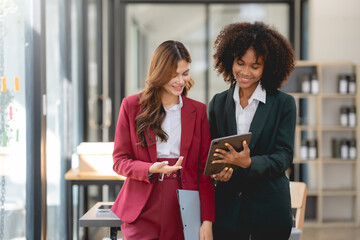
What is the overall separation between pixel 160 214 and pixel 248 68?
61 centimetres

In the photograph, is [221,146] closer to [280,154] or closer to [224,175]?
[224,175]

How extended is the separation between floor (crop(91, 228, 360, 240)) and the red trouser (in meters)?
3.18

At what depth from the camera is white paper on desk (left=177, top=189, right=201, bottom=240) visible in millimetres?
1745

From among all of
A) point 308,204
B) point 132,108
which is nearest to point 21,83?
point 132,108

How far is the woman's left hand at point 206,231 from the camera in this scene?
1.79 m

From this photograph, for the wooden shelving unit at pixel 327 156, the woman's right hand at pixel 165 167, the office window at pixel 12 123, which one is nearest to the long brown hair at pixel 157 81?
the woman's right hand at pixel 165 167

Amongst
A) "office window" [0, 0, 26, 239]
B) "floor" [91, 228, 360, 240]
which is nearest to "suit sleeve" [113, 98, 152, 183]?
Result: "office window" [0, 0, 26, 239]

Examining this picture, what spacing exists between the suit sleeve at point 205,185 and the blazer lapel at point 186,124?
50 mm

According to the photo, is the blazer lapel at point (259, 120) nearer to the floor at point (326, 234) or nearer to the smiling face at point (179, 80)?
the smiling face at point (179, 80)

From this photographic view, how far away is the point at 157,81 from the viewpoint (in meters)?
1.78

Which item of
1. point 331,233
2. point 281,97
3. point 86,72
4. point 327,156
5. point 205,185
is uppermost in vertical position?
point 86,72

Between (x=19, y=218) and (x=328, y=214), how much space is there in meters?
3.97

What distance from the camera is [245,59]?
1.78 meters

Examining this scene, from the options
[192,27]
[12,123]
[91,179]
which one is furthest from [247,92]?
[192,27]
